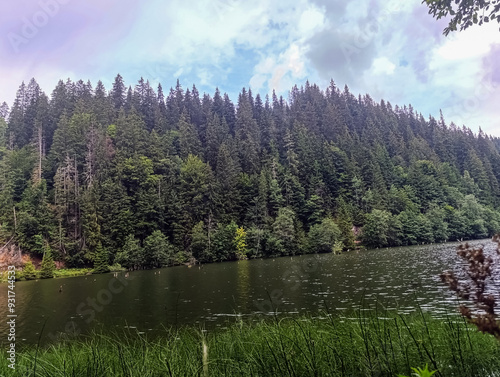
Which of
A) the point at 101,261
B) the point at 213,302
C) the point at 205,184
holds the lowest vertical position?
the point at 213,302

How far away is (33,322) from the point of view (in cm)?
2012

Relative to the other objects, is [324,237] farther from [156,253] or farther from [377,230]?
[156,253]

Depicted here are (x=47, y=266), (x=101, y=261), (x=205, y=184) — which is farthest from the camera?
(x=205, y=184)

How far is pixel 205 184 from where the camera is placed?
253ft

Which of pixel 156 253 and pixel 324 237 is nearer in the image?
pixel 156 253

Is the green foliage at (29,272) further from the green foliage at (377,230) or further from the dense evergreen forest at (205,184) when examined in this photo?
the green foliage at (377,230)

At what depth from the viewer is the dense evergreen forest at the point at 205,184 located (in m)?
65.2

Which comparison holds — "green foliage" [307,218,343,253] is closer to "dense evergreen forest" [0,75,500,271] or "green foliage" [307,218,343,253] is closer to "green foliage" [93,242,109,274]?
"dense evergreen forest" [0,75,500,271]

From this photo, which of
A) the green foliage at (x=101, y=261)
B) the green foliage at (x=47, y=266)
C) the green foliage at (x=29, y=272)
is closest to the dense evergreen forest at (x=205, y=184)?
the green foliage at (x=101, y=261)

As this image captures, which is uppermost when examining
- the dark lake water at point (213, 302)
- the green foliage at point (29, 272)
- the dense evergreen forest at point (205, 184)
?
the dense evergreen forest at point (205, 184)

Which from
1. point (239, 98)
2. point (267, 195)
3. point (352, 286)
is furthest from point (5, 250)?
point (239, 98)

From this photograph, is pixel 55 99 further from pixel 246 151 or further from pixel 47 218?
pixel 246 151

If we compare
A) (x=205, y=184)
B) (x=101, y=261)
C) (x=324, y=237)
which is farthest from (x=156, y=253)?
(x=324, y=237)

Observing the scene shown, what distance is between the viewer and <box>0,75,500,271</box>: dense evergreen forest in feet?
214
